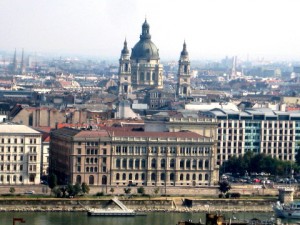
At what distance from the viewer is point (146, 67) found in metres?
102

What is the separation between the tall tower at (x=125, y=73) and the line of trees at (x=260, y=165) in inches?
1503

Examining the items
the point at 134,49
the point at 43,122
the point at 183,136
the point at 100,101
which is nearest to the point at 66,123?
the point at 43,122

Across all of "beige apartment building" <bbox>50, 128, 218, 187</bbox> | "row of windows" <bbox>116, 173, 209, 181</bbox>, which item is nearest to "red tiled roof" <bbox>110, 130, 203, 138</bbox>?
"beige apartment building" <bbox>50, 128, 218, 187</bbox>

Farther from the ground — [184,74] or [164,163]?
[184,74]

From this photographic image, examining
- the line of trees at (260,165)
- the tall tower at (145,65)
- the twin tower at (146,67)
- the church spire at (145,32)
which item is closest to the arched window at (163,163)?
the line of trees at (260,165)

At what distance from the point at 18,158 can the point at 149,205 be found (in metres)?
5.47

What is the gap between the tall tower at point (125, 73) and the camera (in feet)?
327

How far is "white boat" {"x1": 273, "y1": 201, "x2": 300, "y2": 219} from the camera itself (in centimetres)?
4966

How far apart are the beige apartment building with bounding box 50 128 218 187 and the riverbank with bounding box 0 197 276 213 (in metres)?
3.21

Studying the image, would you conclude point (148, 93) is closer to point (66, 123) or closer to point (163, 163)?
point (66, 123)

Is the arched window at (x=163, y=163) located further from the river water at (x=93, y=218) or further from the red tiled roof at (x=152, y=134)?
the river water at (x=93, y=218)

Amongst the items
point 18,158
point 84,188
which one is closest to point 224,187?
point 84,188

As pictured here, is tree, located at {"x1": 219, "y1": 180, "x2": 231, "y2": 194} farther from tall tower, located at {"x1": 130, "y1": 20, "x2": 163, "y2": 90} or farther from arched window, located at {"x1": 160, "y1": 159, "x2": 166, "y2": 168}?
tall tower, located at {"x1": 130, "y1": 20, "x2": 163, "y2": 90}

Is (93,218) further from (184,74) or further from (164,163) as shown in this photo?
(184,74)
